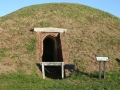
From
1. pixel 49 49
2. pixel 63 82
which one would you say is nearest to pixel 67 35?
pixel 49 49

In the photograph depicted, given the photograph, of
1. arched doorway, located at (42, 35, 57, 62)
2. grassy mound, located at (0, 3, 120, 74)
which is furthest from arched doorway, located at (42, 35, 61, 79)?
grassy mound, located at (0, 3, 120, 74)

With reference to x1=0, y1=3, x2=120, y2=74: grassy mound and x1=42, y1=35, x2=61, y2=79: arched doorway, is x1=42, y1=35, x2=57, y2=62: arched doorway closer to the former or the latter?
x1=42, y1=35, x2=61, y2=79: arched doorway

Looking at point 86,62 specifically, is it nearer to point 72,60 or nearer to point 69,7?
point 72,60

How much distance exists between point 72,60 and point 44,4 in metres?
12.0

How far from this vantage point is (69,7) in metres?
29.4

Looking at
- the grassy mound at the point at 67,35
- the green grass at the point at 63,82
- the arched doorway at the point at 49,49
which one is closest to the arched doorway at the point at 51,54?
the arched doorway at the point at 49,49

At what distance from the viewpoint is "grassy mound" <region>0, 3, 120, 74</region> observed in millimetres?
19844

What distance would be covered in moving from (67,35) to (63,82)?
732 centimetres

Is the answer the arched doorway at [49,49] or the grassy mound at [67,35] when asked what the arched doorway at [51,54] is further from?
the grassy mound at [67,35]

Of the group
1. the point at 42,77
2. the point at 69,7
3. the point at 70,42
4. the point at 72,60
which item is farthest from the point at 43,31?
the point at 69,7

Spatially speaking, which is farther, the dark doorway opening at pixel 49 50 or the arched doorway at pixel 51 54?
the dark doorway opening at pixel 49 50

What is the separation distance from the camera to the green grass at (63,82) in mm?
15125

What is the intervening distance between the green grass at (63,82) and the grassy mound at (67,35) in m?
1.17

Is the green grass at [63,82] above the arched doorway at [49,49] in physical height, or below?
below
